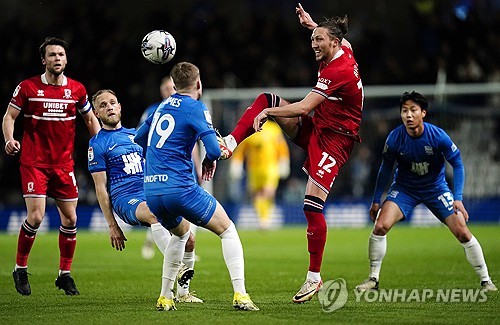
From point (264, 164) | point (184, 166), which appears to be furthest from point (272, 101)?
point (264, 164)

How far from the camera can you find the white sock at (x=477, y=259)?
9.75 meters

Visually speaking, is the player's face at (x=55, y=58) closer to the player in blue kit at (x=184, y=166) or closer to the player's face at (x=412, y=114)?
the player in blue kit at (x=184, y=166)

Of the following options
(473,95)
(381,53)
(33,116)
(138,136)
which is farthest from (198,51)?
(138,136)

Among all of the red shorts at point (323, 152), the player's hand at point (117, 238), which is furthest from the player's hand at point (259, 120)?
the player's hand at point (117, 238)

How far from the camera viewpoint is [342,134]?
920cm

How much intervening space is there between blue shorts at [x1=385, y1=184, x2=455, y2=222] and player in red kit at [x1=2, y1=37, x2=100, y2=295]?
3461mm

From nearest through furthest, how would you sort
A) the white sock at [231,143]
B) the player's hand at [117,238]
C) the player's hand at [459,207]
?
the white sock at [231,143], the player's hand at [117,238], the player's hand at [459,207]

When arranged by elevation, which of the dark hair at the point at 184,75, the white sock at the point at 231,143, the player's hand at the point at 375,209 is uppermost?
the dark hair at the point at 184,75

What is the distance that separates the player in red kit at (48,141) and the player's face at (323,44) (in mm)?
2784

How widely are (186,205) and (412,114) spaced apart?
3.22 metres

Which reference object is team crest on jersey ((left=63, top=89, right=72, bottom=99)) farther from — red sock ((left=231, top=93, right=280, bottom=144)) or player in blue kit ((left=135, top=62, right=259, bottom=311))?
player in blue kit ((left=135, top=62, right=259, bottom=311))

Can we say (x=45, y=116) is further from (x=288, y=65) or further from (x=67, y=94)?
(x=288, y=65)

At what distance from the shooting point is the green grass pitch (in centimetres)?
762

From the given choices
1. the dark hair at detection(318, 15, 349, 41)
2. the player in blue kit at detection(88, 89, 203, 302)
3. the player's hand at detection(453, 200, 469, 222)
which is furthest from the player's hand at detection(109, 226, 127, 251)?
the player's hand at detection(453, 200, 469, 222)
